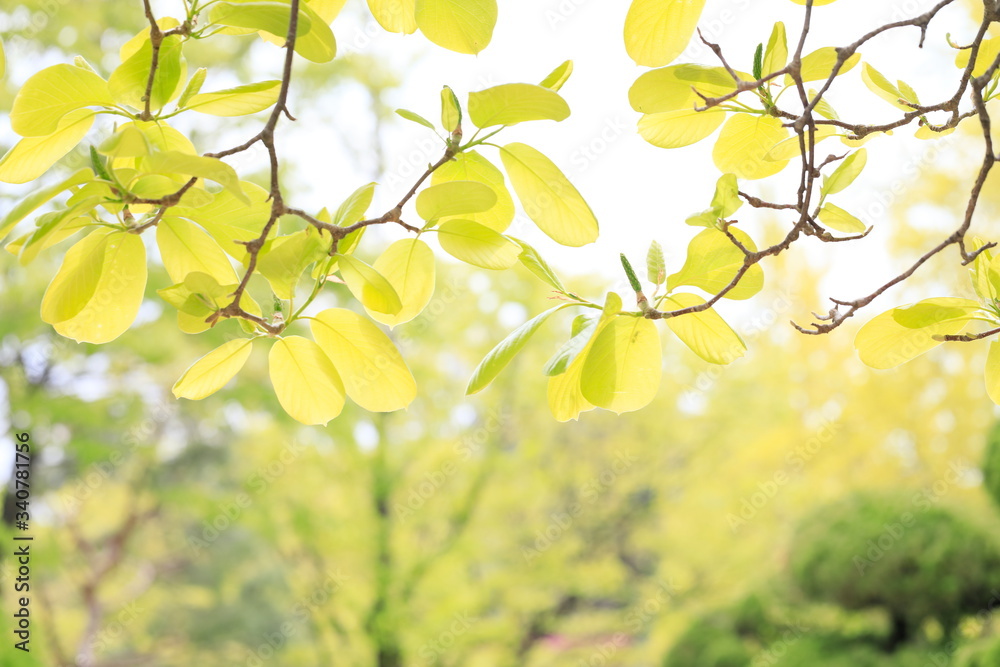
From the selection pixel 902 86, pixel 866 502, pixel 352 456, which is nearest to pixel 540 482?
pixel 352 456

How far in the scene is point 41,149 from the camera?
43cm

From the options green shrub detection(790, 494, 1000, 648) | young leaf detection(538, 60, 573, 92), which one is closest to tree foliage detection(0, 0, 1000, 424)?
young leaf detection(538, 60, 573, 92)

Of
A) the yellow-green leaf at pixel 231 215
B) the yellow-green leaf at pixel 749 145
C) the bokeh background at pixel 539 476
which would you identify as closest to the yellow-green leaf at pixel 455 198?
the yellow-green leaf at pixel 231 215

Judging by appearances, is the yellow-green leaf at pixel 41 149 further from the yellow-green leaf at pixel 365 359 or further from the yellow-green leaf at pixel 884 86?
the yellow-green leaf at pixel 884 86

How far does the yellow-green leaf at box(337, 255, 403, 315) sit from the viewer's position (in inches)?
14.9

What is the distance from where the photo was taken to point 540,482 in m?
4.39

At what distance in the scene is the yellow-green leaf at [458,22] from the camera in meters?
0.42

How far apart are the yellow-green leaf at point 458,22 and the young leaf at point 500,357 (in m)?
0.16

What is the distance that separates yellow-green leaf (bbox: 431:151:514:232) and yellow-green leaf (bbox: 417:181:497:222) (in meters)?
0.04

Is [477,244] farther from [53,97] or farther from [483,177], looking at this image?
[53,97]

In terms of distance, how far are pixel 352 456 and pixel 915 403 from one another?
3653 mm

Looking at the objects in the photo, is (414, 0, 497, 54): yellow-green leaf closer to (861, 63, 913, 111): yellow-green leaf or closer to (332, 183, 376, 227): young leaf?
(332, 183, 376, 227): young leaf

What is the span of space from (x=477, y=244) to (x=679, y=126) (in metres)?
0.16

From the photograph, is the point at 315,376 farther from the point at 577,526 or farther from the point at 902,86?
the point at 577,526
